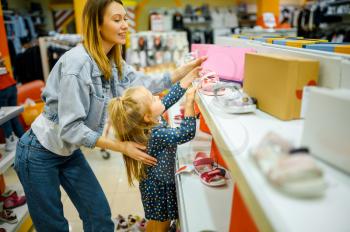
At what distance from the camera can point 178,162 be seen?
6.22 feet

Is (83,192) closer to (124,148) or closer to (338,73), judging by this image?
(124,148)

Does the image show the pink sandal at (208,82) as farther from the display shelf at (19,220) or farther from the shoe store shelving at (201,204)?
the display shelf at (19,220)

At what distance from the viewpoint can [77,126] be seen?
146 centimetres

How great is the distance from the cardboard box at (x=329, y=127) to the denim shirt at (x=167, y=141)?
0.71m

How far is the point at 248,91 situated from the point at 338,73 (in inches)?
15.1

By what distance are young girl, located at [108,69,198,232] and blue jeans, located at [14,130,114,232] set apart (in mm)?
306

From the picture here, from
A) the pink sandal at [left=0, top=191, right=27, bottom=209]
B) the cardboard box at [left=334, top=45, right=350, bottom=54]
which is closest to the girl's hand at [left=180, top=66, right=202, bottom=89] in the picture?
the cardboard box at [left=334, top=45, right=350, bottom=54]

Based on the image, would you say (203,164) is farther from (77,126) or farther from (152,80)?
(77,126)

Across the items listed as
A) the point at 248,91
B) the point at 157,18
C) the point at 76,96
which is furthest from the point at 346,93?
the point at 157,18

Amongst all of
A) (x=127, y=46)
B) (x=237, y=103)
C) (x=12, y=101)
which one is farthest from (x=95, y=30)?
(x=127, y=46)

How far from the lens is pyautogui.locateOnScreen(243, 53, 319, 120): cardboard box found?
1.03 meters

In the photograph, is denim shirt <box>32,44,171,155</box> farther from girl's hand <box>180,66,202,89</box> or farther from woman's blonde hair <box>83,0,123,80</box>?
girl's hand <box>180,66,202,89</box>

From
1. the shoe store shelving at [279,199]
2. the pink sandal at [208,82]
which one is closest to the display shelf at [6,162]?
the pink sandal at [208,82]

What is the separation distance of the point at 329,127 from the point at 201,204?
840 mm
